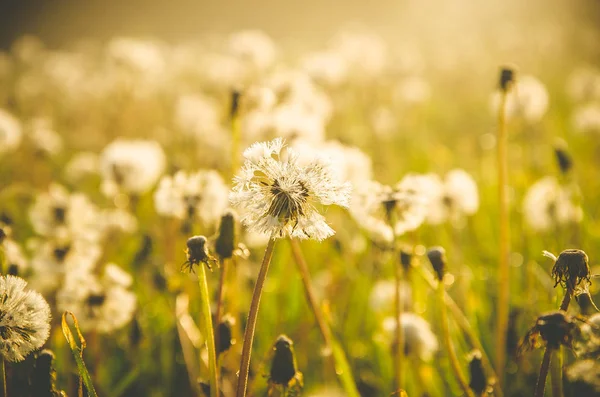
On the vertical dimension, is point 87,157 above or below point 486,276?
above

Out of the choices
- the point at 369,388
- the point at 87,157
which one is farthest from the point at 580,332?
the point at 87,157

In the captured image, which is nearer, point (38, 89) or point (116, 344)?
point (116, 344)

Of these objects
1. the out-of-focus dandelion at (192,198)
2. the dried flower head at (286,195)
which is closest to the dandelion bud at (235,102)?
the out-of-focus dandelion at (192,198)

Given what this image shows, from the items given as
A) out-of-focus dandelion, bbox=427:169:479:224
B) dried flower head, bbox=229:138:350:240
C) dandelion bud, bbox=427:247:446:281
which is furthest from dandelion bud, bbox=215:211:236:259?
out-of-focus dandelion, bbox=427:169:479:224

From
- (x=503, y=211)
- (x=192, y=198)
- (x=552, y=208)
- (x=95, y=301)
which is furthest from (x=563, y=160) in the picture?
(x=95, y=301)

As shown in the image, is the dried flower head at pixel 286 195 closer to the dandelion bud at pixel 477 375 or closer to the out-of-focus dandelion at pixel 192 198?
the dandelion bud at pixel 477 375

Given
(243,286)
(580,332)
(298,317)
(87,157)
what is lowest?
(580,332)

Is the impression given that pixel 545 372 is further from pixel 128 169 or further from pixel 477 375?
pixel 128 169

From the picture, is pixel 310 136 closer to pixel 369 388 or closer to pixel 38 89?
pixel 369 388
